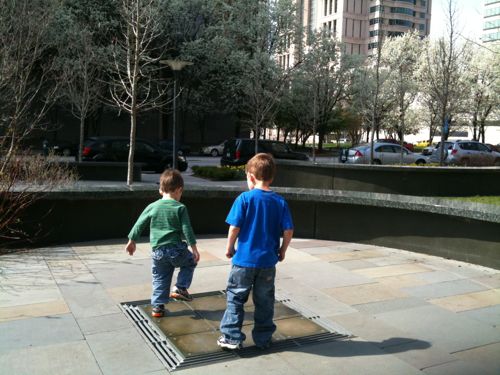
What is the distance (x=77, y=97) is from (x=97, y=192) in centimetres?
1809

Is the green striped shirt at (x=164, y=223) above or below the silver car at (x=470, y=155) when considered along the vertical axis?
below

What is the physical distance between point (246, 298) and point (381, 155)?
23.8 m

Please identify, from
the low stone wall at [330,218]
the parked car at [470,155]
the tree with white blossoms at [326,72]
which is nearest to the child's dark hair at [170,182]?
the low stone wall at [330,218]

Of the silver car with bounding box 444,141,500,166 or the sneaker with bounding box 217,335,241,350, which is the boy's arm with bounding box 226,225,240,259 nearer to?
the sneaker with bounding box 217,335,241,350

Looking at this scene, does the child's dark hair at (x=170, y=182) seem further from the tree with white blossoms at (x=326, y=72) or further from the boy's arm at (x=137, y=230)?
the tree with white blossoms at (x=326, y=72)

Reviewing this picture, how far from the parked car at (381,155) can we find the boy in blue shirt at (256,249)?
2249 cm

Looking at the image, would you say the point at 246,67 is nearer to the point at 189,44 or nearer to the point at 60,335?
the point at 189,44

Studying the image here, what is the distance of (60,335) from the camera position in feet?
13.9

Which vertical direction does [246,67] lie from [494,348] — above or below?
above

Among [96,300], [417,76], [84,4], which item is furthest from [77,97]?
[417,76]

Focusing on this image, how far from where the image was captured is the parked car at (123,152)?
2122 centimetres

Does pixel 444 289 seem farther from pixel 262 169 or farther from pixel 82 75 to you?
pixel 82 75

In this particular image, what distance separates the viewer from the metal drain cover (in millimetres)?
3904

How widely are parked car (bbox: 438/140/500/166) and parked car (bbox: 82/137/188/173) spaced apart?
14571 millimetres
